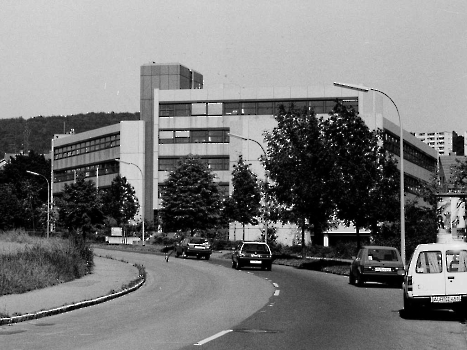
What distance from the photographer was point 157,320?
1781 centimetres

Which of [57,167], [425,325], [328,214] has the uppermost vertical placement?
[57,167]

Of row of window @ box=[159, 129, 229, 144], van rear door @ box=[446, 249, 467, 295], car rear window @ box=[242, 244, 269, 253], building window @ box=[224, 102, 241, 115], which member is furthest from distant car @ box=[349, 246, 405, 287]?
row of window @ box=[159, 129, 229, 144]

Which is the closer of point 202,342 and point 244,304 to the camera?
point 202,342

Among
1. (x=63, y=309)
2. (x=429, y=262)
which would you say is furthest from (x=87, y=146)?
(x=429, y=262)

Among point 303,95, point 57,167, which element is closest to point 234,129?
point 303,95

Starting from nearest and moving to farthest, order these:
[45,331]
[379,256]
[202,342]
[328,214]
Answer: [202,342] → [45,331] → [379,256] → [328,214]

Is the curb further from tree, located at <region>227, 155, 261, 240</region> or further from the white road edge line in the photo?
tree, located at <region>227, 155, 261, 240</region>

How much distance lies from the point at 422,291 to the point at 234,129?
83073 millimetres

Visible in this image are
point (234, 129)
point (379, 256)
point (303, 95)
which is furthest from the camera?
point (303, 95)

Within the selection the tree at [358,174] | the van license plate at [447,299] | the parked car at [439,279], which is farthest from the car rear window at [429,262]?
the tree at [358,174]

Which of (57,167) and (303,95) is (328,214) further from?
(57,167)

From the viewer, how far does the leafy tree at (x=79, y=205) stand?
92062 millimetres

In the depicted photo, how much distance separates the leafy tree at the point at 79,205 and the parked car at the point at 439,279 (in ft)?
249

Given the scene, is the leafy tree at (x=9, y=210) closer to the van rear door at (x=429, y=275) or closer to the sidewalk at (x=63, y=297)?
the sidewalk at (x=63, y=297)
